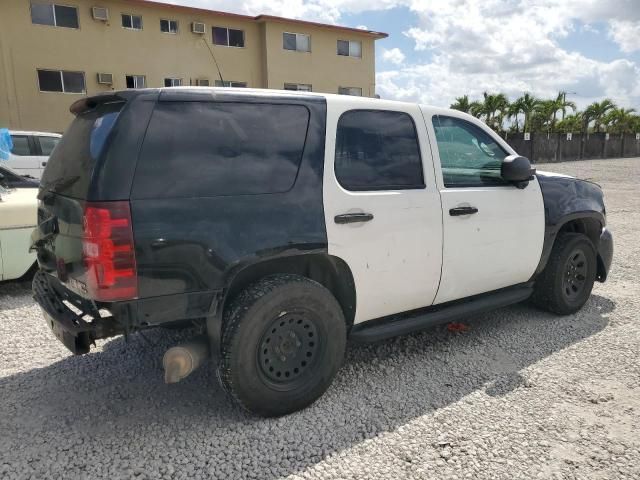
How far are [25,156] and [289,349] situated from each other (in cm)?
1194

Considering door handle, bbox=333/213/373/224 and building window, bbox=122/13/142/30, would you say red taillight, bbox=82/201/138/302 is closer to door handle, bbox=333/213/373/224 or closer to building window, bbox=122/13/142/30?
door handle, bbox=333/213/373/224

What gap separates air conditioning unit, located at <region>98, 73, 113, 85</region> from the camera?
2125 cm

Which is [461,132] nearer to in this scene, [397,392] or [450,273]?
[450,273]

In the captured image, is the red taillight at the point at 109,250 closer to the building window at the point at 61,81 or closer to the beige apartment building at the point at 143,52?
the beige apartment building at the point at 143,52

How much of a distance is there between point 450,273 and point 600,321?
197 centimetres

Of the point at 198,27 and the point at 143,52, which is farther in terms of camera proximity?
the point at 198,27

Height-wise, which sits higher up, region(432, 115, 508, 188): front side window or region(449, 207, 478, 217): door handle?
region(432, 115, 508, 188): front side window

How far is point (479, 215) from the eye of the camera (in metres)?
3.87

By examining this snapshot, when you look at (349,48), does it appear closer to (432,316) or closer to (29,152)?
(29,152)

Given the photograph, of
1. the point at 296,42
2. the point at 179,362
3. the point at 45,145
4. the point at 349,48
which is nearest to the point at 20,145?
the point at 45,145

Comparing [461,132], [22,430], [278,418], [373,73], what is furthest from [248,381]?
[373,73]

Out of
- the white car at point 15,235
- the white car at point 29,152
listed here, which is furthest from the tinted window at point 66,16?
the white car at point 15,235

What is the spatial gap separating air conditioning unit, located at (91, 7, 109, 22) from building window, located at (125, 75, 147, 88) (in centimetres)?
238

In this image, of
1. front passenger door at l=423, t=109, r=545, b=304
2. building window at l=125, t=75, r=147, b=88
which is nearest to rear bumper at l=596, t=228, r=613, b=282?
front passenger door at l=423, t=109, r=545, b=304
